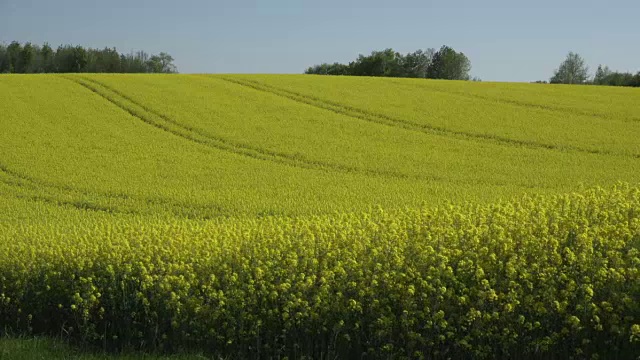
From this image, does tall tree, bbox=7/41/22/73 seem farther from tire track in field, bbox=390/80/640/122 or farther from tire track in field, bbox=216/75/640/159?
tire track in field, bbox=390/80/640/122

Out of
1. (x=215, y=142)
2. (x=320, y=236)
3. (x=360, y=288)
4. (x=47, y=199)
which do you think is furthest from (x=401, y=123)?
(x=360, y=288)

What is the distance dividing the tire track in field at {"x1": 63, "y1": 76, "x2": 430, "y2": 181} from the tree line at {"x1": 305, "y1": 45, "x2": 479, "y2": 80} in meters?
40.2

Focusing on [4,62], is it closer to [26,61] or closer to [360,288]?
[26,61]

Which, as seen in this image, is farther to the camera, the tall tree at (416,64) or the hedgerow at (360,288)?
the tall tree at (416,64)

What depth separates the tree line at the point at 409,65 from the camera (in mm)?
72250

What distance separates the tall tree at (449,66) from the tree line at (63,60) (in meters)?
28.1

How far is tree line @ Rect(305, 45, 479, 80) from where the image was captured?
237 ft

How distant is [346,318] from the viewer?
869cm

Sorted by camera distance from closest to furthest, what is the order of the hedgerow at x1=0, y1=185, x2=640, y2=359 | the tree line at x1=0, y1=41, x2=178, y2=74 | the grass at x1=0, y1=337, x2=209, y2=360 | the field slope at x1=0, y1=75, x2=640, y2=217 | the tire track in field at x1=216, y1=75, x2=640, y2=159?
the hedgerow at x1=0, y1=185, x2=640, y2=359, the grass at x1=0, y1=337, x2=209, y2=360, the field slope at x1=0, y1=75, x2=640, y2=217, the tire track in field at x1=216, y1=75, x2=640, y2=159, the tree line at x1=0, y1=41, x2=178, y2=74

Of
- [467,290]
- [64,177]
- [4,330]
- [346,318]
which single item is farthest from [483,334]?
[64,177]

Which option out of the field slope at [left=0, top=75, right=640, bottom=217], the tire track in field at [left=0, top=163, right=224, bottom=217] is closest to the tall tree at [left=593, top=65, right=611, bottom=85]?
the field slope at [left=0, top=75, right=640, bottom=217]

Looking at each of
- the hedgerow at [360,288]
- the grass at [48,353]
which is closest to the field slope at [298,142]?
the hedgerow at [360,288]

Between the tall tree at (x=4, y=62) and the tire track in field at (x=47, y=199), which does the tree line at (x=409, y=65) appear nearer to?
the tall tree at (x=4, y=62)

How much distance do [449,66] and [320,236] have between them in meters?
64.9
